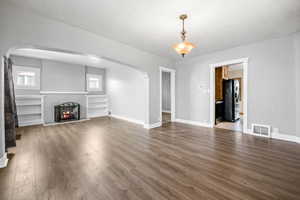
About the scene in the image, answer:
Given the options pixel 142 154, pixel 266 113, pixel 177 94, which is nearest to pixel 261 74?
pixel 266 113

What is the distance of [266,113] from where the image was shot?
3514mm

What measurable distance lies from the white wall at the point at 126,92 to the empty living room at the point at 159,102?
0.76m

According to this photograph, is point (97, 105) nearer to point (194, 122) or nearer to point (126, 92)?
point (126, 92)

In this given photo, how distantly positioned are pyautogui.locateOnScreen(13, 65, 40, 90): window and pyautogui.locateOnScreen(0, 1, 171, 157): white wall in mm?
3961

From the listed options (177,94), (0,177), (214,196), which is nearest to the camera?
(214,196)

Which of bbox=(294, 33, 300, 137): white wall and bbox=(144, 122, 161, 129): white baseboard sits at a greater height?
bbox=(294, 33, 300, 137): white wall

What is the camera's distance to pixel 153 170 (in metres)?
2.00

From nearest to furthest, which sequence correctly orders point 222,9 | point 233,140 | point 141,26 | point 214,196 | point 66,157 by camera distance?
point 214,196 < point 222,9 < point 66,157 < point 141,26 < point 233,140

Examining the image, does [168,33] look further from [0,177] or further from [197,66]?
[0,177]

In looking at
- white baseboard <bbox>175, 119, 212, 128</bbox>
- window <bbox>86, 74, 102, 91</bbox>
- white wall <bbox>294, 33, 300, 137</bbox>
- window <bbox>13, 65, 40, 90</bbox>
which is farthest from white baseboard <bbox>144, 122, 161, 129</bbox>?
window <bbox>13, 65, 40, 90</bbox>

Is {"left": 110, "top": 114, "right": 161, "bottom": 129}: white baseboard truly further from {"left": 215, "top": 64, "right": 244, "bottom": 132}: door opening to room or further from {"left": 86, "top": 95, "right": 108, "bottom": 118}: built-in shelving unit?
{"left": 215, "top": 64, "right": 244, "bottom": 132}: door opening to room

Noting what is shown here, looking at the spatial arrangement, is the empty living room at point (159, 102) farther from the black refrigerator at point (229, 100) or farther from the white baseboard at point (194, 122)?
the black refrigerator at point (229, 100)

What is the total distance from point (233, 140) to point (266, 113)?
1330 millimetres

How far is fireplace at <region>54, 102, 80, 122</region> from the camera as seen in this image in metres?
5.55
